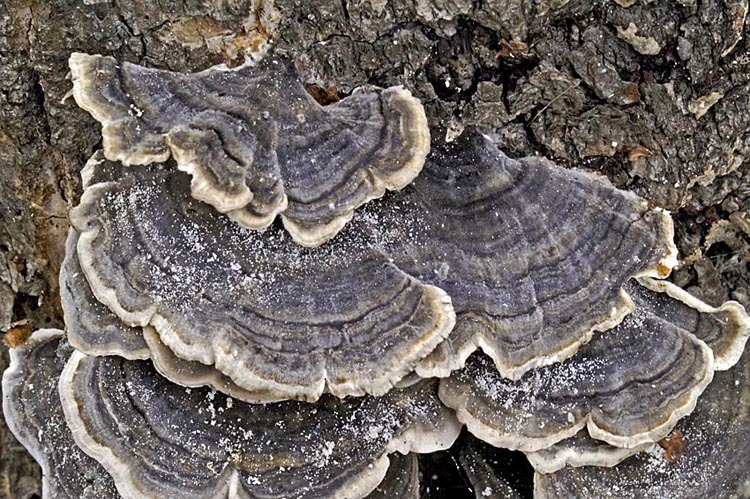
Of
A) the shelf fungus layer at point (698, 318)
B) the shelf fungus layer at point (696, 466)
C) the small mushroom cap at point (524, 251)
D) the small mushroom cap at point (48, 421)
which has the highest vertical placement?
the small mushroom cap at point (524, 251)

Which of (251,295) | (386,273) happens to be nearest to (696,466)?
(386,273)

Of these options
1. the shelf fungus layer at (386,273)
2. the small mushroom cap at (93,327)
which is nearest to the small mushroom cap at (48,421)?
the small mushroom cap at (93,327)

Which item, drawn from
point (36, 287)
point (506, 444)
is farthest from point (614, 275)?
point (36, 287)

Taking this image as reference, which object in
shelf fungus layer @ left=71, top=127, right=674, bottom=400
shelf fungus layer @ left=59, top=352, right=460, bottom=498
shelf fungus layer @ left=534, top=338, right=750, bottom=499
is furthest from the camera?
shelf fungus layer @ left=534, top=338, right=750, bottom=499

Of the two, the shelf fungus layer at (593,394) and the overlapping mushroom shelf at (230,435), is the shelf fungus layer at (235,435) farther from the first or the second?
the shelf fungus layer at (593,394)

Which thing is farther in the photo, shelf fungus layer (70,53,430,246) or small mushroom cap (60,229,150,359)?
small mushroom cap (60,229,150,359)

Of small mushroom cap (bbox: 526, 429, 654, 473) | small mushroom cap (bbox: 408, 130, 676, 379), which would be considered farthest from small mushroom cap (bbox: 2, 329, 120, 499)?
small mushroom cap (bbox: 526, 429, 654, 473)

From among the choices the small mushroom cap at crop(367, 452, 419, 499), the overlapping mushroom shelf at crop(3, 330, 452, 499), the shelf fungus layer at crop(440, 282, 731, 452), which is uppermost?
the shelf fungus layer at crop(440, 282, 731, 452)

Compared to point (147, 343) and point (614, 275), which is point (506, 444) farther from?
point (147, 343)

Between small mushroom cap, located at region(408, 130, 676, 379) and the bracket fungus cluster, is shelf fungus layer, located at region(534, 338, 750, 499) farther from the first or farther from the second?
small mushroom cap, located at region(408, 130, 676, 379)

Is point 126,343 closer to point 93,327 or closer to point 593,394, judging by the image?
point 93,327
